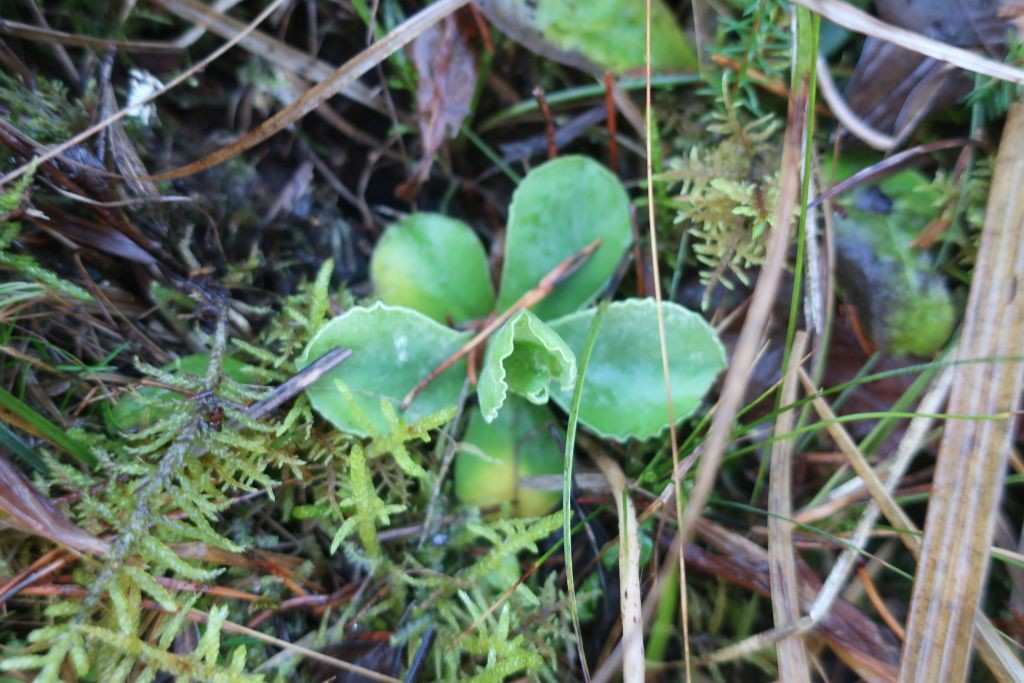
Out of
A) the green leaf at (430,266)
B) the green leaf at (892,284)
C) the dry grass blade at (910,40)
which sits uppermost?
the dry grass blade at (910,40)

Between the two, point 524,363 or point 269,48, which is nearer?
point 524,363

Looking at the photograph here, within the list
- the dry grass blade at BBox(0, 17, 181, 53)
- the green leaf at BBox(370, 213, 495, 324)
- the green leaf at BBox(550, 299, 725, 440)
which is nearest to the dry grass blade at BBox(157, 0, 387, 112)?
the dry grass blade at BBox(0, 17, 181, 53)

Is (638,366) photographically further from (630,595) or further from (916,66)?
(916,66)

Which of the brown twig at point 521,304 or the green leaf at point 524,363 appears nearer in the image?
the green leaf at point 524,363

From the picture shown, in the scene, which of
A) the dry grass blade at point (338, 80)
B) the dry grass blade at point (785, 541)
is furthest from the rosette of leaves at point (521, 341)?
the dry grass blade at point (338, 80)

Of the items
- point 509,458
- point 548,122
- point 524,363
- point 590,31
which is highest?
point 590,31

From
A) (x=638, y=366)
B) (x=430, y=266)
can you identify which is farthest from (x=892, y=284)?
(x=430, y=266)

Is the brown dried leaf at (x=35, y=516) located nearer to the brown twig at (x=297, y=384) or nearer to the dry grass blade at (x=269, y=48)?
the brown twig at (x=297, y=384)
